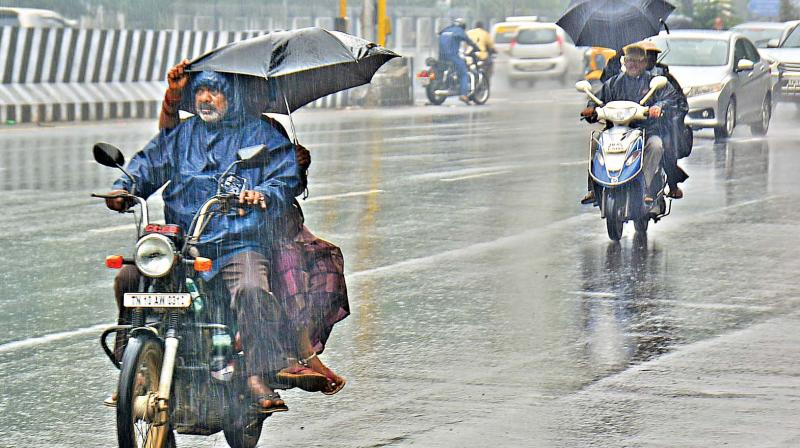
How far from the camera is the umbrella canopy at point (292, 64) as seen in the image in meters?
6.08

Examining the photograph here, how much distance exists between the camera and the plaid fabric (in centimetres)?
605

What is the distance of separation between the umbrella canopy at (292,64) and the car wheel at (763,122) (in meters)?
18.5

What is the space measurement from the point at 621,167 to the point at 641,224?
537mm

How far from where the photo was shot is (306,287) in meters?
6.11

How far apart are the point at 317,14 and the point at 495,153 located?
1358 inches

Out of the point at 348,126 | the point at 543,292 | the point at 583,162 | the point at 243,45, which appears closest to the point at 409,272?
the point at 543,292

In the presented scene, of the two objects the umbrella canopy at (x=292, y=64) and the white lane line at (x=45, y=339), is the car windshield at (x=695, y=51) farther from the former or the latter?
the umbrella canopy at (x=292, y=64)

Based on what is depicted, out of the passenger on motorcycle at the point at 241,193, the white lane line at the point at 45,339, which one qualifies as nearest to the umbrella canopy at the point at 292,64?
the passenger on motorcycle at the point at 241,193

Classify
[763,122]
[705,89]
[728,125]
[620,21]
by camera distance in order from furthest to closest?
[763,122]
[728,125]
[705,89]
[620,21]

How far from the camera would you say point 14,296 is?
9609 millimetres

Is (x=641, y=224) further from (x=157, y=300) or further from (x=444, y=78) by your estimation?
(x=444, y=78)

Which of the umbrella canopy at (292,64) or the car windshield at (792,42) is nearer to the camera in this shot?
the umbrella canopy at (292,64)

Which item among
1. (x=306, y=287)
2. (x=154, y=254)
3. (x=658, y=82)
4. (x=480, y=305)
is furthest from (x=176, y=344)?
(x=658, y=82)

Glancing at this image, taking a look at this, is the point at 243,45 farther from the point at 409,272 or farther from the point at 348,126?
the point at 348,126
